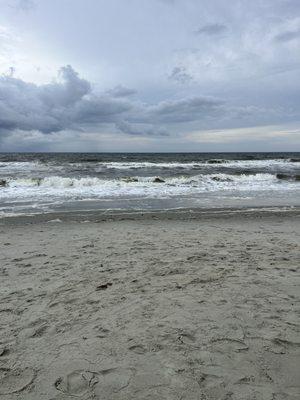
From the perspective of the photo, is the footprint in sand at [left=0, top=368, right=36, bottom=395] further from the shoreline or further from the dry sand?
the shoreline

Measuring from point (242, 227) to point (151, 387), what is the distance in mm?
6326

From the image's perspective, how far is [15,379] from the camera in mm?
2822

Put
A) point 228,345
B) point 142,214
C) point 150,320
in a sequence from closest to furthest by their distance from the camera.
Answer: point 228,345 → point 150,320 → point 142,214

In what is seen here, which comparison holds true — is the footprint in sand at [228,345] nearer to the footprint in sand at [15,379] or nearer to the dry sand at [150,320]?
the dry sand at [150,320]

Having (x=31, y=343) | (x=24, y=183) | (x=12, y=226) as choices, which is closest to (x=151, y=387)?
(x=31, y=343)

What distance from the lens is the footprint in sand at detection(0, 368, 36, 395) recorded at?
2.71 metres

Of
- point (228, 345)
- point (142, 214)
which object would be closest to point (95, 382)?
point (228, 345)

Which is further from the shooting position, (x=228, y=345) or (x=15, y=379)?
(x=228, y=345)

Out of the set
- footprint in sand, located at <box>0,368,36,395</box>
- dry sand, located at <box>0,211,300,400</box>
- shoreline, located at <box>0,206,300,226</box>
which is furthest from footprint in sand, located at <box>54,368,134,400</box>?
shoreline, located at <box>0,206,300,226</box>

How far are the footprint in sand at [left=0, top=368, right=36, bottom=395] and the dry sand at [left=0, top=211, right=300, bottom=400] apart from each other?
0.01m

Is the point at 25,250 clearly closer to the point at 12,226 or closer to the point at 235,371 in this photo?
the point at 12,226

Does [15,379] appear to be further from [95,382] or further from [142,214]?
[142,214]

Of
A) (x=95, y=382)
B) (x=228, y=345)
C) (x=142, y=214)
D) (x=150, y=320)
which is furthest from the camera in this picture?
(x=142, y=214)

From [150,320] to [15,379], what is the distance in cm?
138
